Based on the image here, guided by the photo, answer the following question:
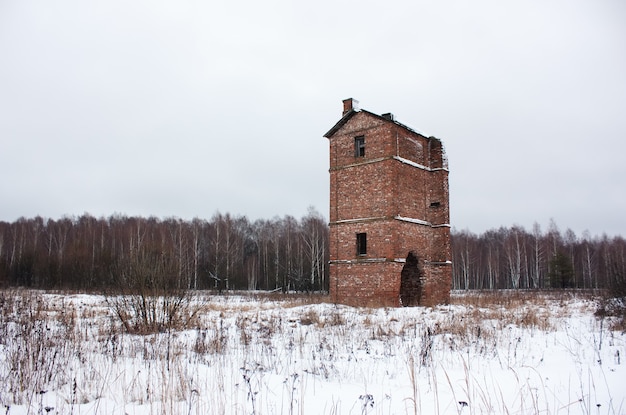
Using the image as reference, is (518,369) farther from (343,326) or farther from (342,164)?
(342,164)

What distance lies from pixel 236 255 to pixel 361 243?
27.2 m

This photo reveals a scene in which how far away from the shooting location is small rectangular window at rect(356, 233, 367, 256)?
19.4 meters

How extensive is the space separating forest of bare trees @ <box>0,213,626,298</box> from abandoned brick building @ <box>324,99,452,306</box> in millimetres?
15762

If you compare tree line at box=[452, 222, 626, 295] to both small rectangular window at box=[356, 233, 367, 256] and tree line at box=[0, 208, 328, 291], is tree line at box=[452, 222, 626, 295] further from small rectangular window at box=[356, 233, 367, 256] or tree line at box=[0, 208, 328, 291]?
small rectangular window at box=[356, 233, 367, 256]

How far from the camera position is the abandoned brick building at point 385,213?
18.4 metres

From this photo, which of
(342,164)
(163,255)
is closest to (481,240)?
(342,164)

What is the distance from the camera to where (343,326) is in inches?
458

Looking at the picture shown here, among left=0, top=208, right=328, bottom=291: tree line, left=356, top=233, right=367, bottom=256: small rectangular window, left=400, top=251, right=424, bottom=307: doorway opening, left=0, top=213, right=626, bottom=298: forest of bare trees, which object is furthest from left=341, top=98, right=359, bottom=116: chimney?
left=0, top=208, right=328, bottom=291: tree line

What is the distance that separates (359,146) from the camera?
20.1m

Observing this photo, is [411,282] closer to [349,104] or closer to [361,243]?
[361,243]

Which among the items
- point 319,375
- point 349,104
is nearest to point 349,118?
point 349,104

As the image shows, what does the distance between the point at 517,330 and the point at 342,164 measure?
1164cm

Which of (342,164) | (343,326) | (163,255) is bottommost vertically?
(343,326)

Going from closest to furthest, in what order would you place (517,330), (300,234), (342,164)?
(517,330) → (342,164) → (300,234)
